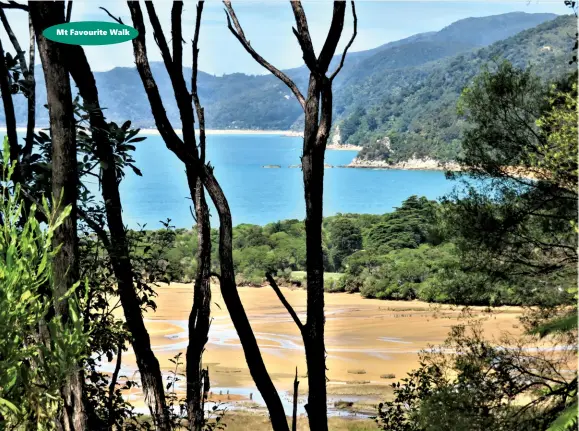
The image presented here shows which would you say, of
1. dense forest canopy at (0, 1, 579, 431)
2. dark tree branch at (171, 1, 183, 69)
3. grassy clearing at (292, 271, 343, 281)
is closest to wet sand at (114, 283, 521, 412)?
grassy clearing at (292, 271, 343, 281)

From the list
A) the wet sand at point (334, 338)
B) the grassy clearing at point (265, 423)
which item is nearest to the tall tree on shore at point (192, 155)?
the grassy clearing at point (265, 423)

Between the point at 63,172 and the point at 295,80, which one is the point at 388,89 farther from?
the point at 63,172

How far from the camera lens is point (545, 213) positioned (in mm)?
6961

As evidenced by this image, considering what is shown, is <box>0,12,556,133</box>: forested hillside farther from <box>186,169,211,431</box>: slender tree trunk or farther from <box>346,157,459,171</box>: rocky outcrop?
<box>186,169,211,431</box>: slender tree trunk

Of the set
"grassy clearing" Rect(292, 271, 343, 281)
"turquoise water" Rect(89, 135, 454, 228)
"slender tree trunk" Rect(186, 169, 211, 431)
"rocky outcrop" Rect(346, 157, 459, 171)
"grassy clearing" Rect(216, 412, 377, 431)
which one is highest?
"slender tree trunk" Rect(186, 169, 211, 431)

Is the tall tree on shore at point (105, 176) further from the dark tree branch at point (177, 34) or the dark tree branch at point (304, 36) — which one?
the dark tree branch at point (304, 36)

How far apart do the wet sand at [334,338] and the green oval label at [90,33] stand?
6.62 metres

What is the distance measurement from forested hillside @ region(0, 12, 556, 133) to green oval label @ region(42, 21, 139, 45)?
133 feet

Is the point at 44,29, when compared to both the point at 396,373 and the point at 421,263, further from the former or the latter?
the point at 421,263

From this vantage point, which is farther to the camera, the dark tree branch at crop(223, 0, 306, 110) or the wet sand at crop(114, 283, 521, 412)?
the wet sand at crop(114, 283, 521, 412)

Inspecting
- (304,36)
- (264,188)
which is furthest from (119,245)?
(264,188)

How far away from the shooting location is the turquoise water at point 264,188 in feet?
101

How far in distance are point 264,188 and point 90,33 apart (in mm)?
38933

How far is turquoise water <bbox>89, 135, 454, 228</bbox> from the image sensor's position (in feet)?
101
